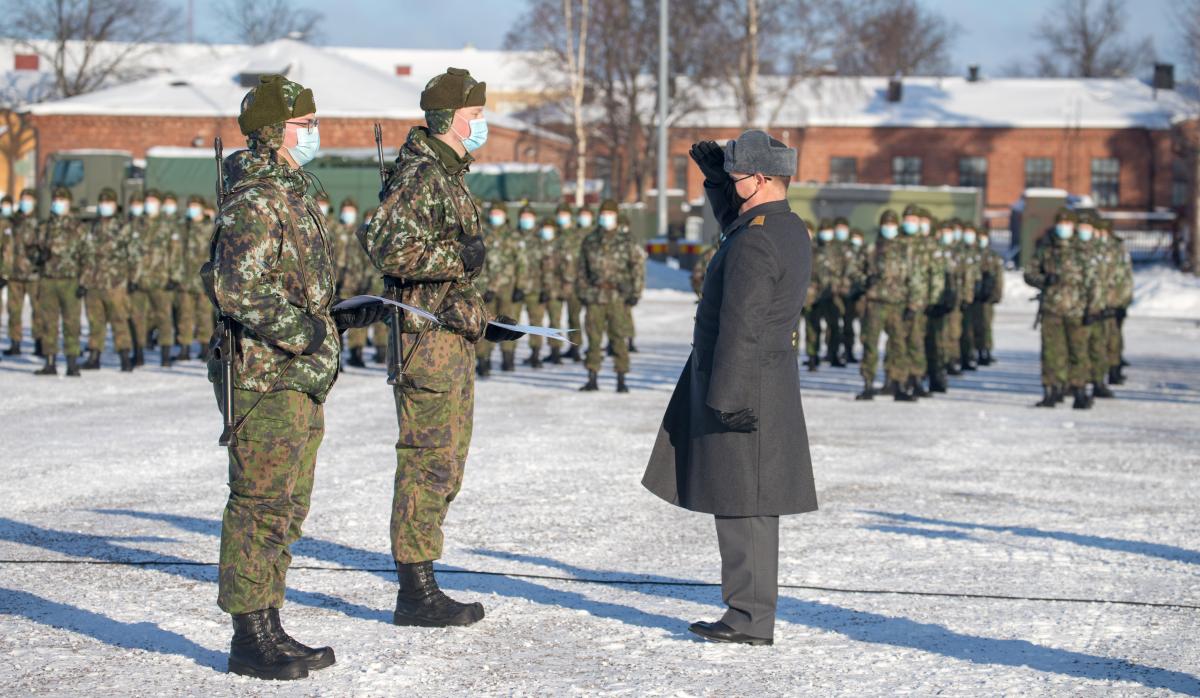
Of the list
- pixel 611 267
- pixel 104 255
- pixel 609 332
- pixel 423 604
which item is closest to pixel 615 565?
pixel 423 604

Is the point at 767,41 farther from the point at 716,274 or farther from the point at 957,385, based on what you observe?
the point at 716,274

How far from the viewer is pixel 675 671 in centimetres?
546

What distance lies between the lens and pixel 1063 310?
14.8 metres

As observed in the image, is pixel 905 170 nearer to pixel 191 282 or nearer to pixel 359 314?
pixel 191 282

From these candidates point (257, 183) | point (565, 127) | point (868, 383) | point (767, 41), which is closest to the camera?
point (257, 183)

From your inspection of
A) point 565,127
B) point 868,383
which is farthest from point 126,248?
point 565,127

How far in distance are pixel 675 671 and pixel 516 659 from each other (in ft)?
1.91

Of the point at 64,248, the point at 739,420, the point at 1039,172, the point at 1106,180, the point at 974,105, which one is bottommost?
the point at 739,420

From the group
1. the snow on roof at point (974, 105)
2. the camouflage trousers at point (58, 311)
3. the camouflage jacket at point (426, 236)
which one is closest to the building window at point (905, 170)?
the snow on roof at point (974, 105)

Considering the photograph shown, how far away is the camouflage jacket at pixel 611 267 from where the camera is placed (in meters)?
15.7

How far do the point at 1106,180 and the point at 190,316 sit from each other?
1716 inches

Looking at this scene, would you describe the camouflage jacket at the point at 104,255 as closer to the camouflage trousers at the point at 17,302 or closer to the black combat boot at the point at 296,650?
the camouflage trousers at the point at 17,302

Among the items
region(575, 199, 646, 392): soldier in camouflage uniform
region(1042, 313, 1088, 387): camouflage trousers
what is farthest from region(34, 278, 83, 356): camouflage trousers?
region(1042, 313, 1088, 387): camouflage trousers

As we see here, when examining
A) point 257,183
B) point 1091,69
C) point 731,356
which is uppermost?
point 1091,69
